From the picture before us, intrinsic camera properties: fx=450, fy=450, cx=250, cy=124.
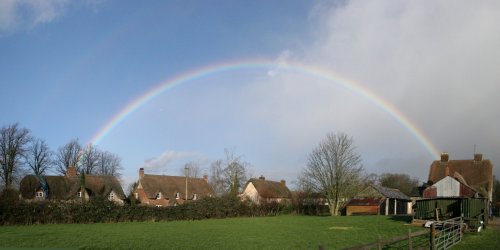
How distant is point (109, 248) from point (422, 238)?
55.1ft

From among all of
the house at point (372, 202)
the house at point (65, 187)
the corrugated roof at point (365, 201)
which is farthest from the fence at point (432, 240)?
the house at point (65, 187)

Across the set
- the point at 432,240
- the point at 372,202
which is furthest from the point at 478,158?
the point at 432,240

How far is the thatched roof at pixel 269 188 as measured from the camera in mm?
93000

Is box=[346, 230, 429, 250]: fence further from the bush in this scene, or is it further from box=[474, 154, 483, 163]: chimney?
box=[474, 154, 483, 163]: chimney

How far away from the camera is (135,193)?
276 ft

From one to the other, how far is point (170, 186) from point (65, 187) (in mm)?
19177

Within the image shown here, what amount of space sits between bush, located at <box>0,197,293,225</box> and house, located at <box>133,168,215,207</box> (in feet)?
69.4

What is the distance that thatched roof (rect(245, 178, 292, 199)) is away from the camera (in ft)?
305

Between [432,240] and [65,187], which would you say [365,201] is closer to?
[65,187]

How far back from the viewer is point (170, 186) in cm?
8656

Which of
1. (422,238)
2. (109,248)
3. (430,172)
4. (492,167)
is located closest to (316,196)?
(430,172)

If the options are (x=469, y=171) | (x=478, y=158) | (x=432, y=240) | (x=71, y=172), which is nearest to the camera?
(x=432, y=240)

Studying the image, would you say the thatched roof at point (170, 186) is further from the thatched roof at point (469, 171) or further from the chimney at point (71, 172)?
the thatched roof at point (469, 171)

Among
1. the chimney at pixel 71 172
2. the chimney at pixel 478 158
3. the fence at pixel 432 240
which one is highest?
the chimney at pixel 478 158
